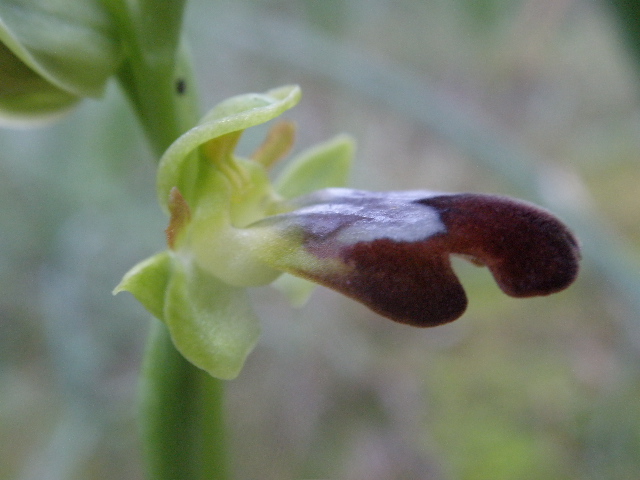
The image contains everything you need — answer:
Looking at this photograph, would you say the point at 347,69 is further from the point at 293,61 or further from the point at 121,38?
the point at 121,38

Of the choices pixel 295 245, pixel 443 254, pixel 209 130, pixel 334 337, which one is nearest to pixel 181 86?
pixel 209 130

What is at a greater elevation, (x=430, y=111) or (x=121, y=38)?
(x=121, y=38)

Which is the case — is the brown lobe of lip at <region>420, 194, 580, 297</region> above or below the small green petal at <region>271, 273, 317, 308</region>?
above

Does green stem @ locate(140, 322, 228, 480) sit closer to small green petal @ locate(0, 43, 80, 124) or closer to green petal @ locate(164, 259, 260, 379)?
green petal @ locate(164, 259, 260, 379)

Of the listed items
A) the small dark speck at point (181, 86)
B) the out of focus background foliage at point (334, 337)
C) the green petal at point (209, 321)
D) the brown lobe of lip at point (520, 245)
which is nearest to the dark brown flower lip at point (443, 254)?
the brown lobe of lip at point (520, 245)

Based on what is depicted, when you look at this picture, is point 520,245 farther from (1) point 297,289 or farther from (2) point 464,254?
(1) point 297,289

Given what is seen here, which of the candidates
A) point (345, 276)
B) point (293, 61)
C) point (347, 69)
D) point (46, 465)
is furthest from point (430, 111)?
point (46, 465)

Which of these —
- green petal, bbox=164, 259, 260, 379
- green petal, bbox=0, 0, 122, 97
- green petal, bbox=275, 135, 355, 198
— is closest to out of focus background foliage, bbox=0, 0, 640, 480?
green petal, bbox=275, 135, 355, 198
